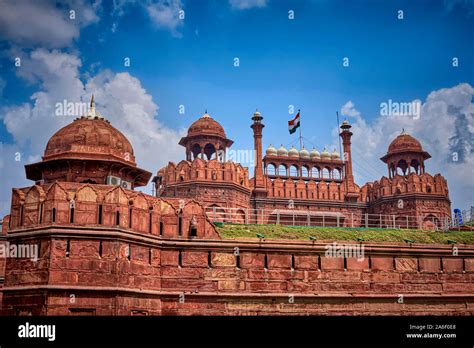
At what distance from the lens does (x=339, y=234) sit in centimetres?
2636

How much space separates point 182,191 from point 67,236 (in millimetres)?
15589

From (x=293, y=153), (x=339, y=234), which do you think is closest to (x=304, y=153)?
(x=293, y=153)

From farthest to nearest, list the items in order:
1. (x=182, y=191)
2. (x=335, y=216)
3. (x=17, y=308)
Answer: (x=335, y=216) < (x=182, y=191) < (x=17, y=308)

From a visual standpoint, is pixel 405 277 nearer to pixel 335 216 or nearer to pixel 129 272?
pixel 129 272

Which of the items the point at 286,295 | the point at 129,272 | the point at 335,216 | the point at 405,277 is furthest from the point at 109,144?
the point at 335,216

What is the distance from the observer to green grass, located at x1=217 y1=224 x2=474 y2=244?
25125 mm

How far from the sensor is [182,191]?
115ft
